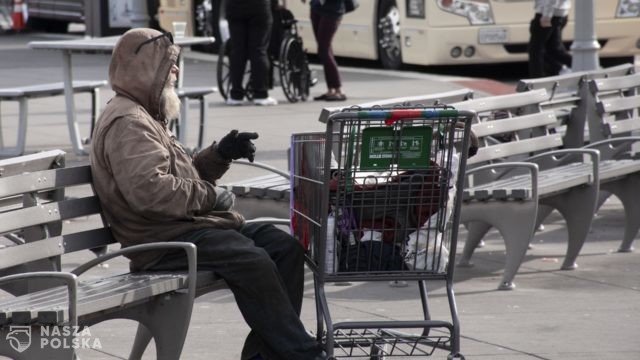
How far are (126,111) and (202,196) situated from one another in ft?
1.41

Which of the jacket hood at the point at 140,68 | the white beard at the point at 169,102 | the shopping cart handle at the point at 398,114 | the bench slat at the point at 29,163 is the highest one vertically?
the jacket hood at the point at 140,68

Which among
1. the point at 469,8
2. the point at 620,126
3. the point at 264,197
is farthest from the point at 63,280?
the point at 469,8

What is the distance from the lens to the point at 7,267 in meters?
4.91

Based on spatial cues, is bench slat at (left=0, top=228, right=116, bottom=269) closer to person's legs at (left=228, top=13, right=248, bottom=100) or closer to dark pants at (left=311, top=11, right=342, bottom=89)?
person's legs at (left=228, top=13, right=248, bottom=100)

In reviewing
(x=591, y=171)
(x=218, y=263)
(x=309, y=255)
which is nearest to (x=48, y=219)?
(x=218, y=263)

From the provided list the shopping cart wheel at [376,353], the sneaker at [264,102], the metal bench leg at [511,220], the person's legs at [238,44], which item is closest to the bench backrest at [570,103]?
the metal bench leg at [511,220]

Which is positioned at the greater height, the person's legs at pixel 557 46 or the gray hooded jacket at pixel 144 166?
the gray hooded jacket at pixel 144 166

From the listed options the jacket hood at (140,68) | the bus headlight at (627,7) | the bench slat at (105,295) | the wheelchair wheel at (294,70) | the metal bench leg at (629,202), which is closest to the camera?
the bench slat at (105,295)

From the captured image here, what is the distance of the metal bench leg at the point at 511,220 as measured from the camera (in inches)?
282

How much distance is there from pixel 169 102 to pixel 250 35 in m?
9.20

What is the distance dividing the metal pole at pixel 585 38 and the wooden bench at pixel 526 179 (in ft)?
9.48

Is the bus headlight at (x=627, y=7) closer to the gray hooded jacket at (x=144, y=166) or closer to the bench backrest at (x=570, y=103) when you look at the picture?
the bench backrest at (x=570, y=103)

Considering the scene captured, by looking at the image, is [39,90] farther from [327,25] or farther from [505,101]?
[505,101]

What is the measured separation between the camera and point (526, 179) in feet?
25.7
